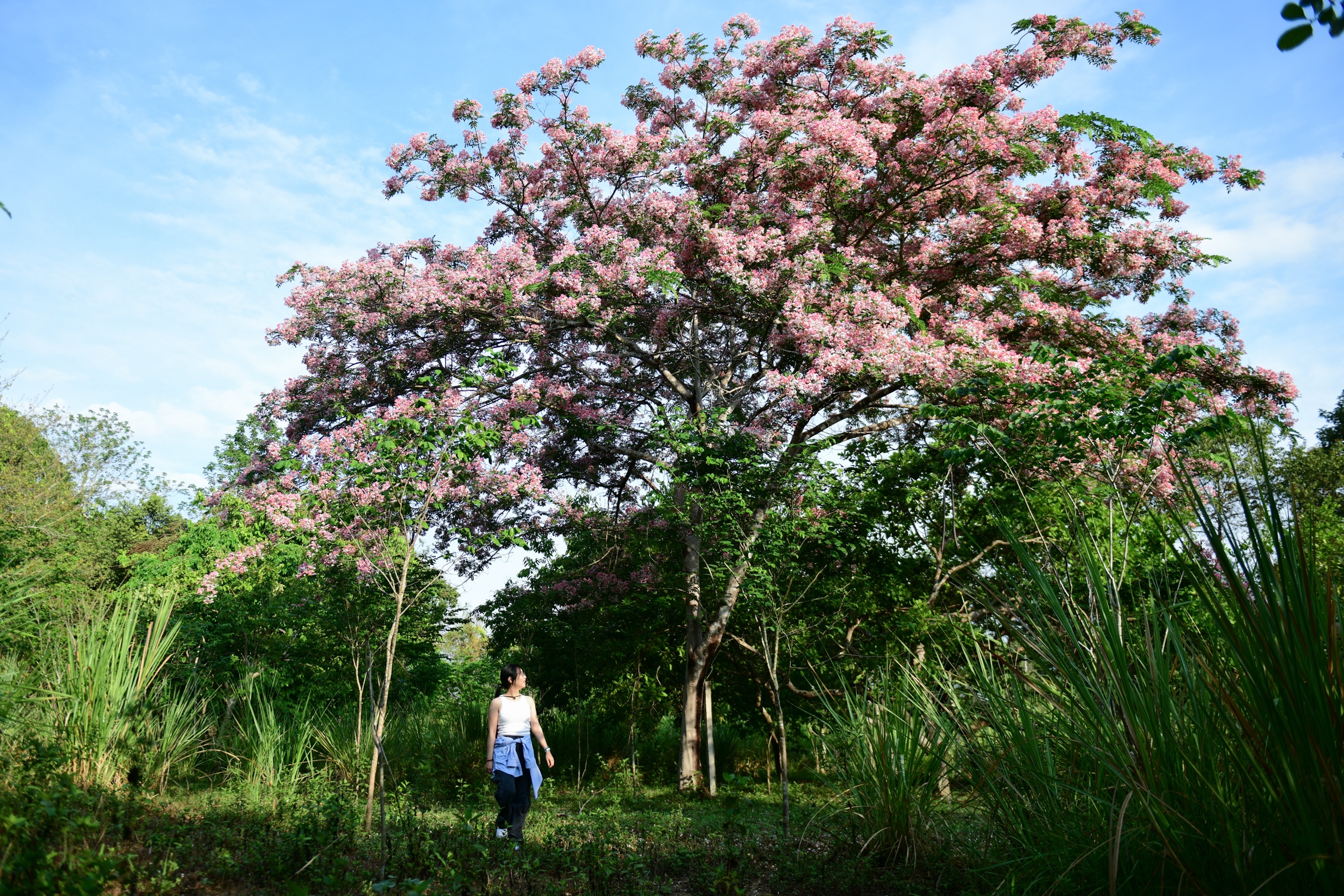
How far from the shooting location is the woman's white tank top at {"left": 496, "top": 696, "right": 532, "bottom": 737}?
5.99 metres

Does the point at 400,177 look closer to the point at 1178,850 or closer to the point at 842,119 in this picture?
the point at 842,119

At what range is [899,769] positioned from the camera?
5059mm

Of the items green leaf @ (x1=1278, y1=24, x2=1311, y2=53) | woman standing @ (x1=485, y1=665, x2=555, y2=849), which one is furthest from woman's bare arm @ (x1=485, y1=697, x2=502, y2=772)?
green leaf @ (x1=1278, y1=24, x2=1311, y2=53)

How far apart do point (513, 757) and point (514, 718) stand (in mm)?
260

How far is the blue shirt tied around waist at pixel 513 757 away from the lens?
5918mm

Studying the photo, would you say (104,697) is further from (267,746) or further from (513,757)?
(513,757)

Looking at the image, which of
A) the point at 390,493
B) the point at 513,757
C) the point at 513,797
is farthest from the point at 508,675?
the point at 390,493

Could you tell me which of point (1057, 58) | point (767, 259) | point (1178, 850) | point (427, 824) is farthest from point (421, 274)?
point (1178, 850)

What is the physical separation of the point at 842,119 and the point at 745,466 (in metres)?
4.55

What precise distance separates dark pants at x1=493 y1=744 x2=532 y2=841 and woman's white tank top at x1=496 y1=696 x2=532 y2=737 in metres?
0.11

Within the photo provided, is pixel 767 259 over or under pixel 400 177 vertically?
under

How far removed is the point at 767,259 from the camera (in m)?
10.6

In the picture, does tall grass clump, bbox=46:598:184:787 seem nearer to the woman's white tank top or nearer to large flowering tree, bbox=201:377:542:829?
large flowering tree, bbox=201:377:542:829

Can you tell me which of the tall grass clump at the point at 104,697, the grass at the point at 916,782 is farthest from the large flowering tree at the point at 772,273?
the tall grass clump at the point at 104,697
